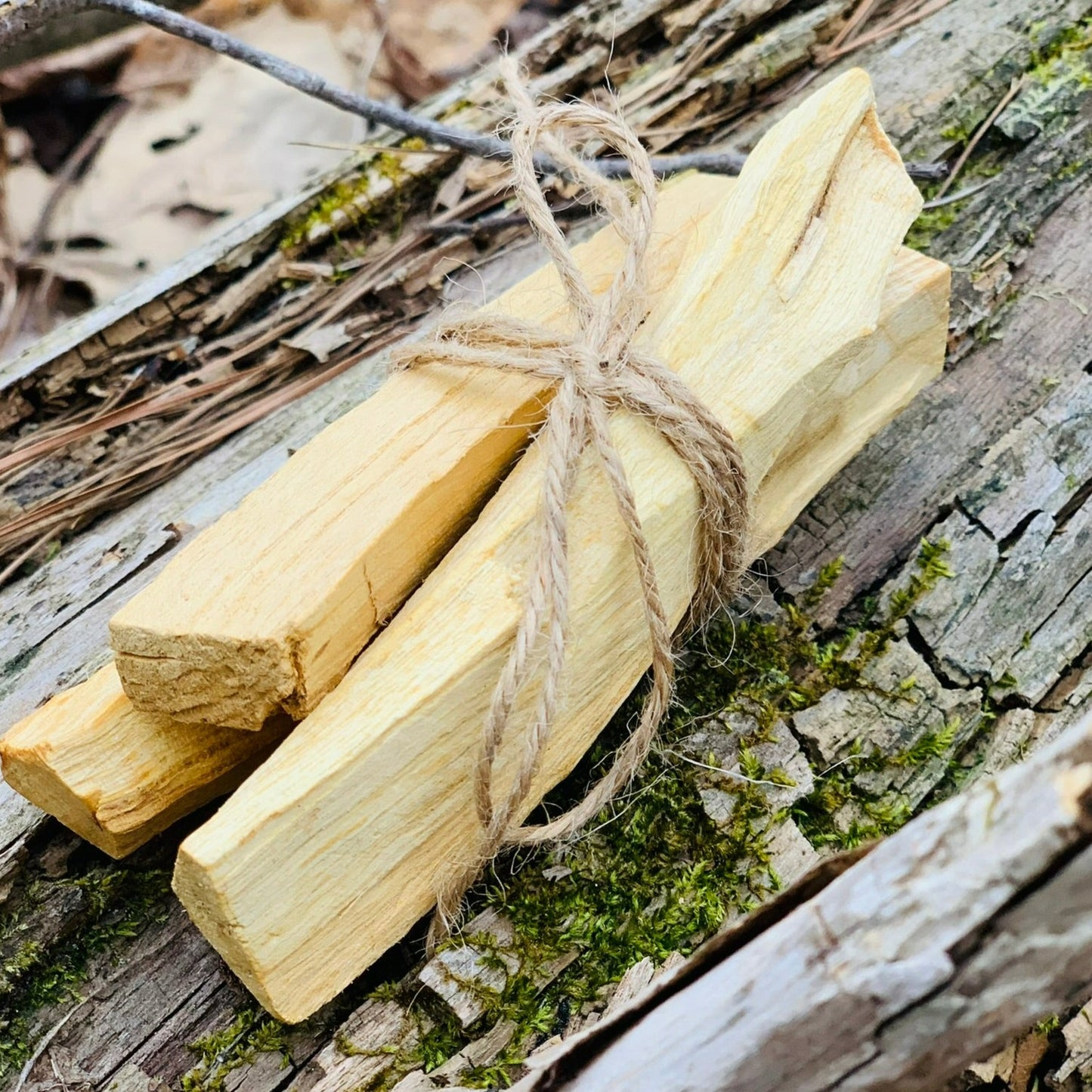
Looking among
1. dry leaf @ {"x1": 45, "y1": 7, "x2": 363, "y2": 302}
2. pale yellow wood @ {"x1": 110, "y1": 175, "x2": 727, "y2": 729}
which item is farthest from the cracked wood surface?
dry leaf @ {"x1": 45, "y1": 7, "x2": 363, "y2": 302}

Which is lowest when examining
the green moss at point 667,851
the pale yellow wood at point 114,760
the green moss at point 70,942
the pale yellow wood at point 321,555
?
the green moss at point 667,851

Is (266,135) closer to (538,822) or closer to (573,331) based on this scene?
(573,331)

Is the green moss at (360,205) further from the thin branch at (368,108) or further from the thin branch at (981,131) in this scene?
the thin branch at (981,131)

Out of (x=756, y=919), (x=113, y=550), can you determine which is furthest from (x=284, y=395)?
(x=756, y=919)

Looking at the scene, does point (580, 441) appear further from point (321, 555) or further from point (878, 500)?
point (878, 500)

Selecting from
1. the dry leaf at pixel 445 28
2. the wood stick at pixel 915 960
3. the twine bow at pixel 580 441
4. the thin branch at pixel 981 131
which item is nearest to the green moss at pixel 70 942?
the twine bow at pixel 580 441

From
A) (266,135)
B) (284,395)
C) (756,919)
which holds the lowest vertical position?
(756,919)

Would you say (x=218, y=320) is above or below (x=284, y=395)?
above

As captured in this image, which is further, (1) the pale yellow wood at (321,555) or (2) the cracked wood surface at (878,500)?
(2) the cracked wood surface at (878,500)
